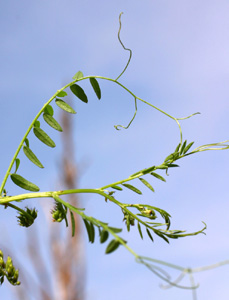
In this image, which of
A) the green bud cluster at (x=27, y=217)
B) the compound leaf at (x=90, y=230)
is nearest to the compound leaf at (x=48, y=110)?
the green bud cluster at (x=27, y=217)

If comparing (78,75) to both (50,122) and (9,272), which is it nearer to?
(50,122)

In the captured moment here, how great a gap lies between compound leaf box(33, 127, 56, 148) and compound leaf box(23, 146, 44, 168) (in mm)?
24

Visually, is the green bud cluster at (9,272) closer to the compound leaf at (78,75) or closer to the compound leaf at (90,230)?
the compound leaf at (90,230)

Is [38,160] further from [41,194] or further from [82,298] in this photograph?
[82,298]

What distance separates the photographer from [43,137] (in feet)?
2.01

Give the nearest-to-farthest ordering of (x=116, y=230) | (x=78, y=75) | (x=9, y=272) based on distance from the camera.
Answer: (x=116, y=230) → (x=9, y=272) → (x=78, y=75)

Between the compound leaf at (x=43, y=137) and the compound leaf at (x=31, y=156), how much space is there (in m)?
0.02

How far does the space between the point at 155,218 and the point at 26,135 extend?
0.64 ft

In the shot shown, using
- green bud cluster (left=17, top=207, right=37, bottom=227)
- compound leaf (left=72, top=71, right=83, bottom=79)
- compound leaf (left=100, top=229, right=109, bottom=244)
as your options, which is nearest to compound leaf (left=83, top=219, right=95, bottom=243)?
compound leaf (left=100, top=229, right=109, bottom=244)

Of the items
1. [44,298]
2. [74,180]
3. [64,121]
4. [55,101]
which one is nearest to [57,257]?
[44,298]

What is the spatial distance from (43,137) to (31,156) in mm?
31

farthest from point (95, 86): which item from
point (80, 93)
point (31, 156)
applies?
point (31, 156)

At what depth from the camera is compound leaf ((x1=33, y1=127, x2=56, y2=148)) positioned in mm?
611

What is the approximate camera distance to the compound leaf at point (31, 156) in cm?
60
